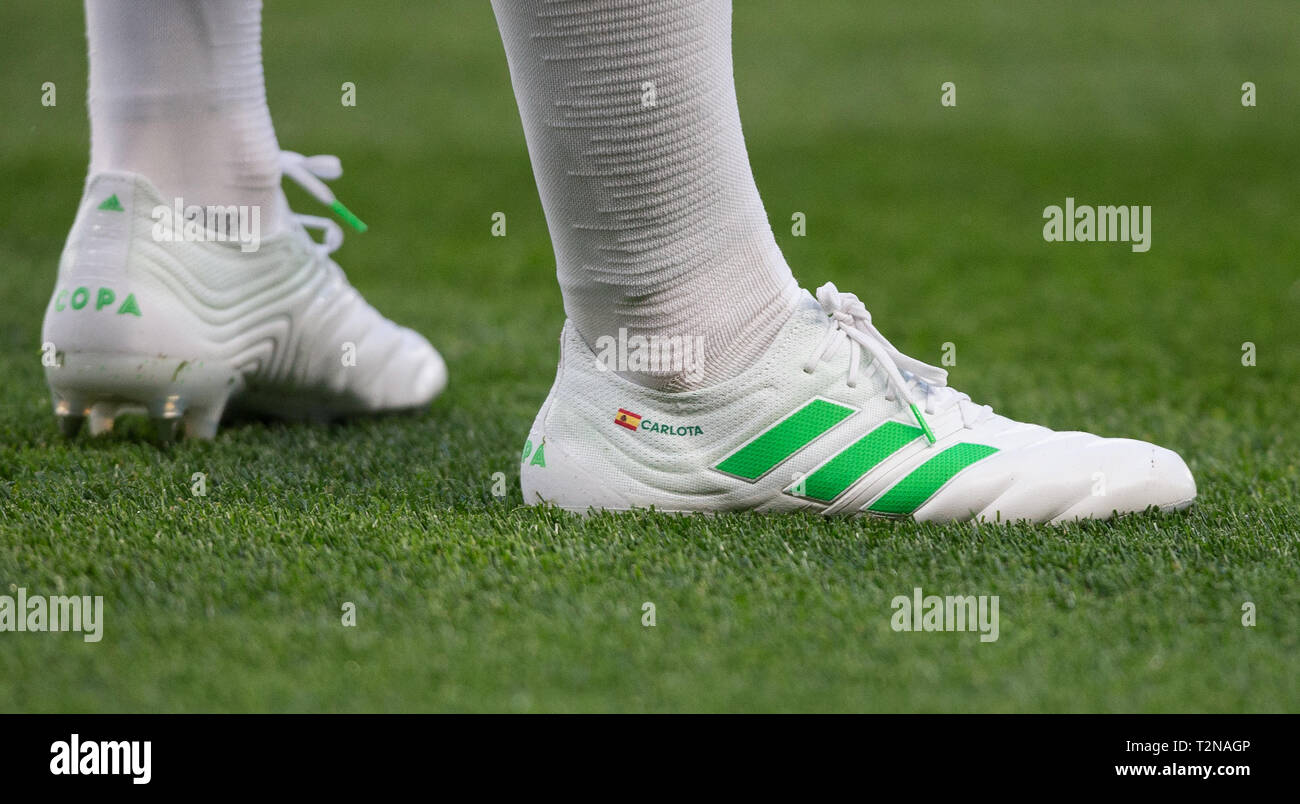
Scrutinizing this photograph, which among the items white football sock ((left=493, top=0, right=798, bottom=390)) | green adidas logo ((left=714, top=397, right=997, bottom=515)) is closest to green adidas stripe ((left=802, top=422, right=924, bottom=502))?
green adidas logo ((left=714, top=397, right=997, bottom=515))

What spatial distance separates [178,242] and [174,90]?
166mm

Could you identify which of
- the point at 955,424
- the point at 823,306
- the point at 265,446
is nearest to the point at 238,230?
the point at 265,446

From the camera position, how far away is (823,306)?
4.10ft

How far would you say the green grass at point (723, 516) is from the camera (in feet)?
2.82

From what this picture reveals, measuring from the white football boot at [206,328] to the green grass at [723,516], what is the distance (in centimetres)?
5

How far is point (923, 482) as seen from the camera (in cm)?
119

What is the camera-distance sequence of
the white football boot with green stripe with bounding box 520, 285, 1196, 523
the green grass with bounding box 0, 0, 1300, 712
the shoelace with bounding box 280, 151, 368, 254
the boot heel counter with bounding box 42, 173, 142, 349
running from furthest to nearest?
the shoelace with bounding box 280, 151, 368, 254 → the boot heel counter with bounding box 42, 173, 142, 349 → the white football boot with green stripe with bounding box 520, 285, 1196, 523 → the green grass with bounding box 0, 0, 1300, 712

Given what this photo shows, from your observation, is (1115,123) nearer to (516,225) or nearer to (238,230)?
(516,225)

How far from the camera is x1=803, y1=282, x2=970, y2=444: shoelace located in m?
1.22
